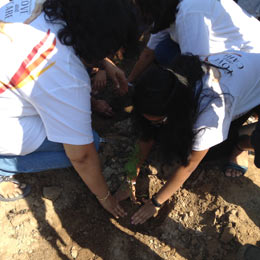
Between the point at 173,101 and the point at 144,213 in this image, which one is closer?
the point at 173,101

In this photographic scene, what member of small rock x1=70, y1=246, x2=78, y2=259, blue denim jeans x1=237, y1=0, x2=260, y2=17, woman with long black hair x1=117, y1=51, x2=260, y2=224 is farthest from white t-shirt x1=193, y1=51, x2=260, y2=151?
small rock x1=70, y1=246, x2=78, y2=259

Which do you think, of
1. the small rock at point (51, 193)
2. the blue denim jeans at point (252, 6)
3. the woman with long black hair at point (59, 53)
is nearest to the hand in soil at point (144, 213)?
the small rock at point (51, 193)

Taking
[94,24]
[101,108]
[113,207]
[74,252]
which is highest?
[94,24]

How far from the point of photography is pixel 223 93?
4.58ft

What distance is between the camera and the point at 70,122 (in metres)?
1.23

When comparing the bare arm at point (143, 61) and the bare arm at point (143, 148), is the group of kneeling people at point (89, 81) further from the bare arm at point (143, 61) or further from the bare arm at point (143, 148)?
the bare arm at point (143, 61)

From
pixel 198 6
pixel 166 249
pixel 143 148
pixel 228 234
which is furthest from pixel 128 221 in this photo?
pixel 198 6

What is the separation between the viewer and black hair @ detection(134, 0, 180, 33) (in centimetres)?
173

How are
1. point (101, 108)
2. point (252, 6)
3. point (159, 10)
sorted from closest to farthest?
point (159, 10)
point (252, 6)
point (101, 108)

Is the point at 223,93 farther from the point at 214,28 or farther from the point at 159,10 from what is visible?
the point at 159,10

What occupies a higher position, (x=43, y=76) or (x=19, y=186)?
(x=43, y=76)

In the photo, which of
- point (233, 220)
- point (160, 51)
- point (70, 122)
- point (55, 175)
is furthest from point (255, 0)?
point (55, 175)

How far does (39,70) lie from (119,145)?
125 cm

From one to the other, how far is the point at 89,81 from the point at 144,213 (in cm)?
109
